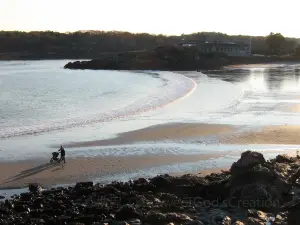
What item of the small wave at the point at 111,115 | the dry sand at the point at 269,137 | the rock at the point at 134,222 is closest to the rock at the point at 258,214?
the rock at the point at 134,222

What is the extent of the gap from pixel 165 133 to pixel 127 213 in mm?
12007

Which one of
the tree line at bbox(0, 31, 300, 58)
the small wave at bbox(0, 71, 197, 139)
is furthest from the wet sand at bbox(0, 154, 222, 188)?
the tree line at bbox(0, 31, 300, 58)

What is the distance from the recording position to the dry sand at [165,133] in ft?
68.3

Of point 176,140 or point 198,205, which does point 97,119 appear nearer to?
point 176,140

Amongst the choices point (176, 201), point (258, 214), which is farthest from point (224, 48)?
point (258, 214)

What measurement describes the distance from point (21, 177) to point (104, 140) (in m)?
6.42

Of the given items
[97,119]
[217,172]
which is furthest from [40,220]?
[97,119]

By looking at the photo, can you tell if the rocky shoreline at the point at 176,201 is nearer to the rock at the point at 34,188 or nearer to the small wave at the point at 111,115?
the rock at the point at 34,188

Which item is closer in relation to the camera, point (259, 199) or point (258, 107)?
point (259, 199)

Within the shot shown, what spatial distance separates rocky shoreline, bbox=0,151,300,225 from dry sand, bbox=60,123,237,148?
22.5 feet

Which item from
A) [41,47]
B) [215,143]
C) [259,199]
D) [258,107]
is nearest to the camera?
[259,199]

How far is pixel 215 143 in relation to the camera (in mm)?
20656

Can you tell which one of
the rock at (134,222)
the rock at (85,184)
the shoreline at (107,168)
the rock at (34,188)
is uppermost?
the rock at (134,222)

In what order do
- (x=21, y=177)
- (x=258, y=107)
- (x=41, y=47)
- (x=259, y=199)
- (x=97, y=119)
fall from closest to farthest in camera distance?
(x=259, y=199)
(x=21, y=177)
(x=97, y=119)
(x=258, y=107)
(x=41, y=47)
